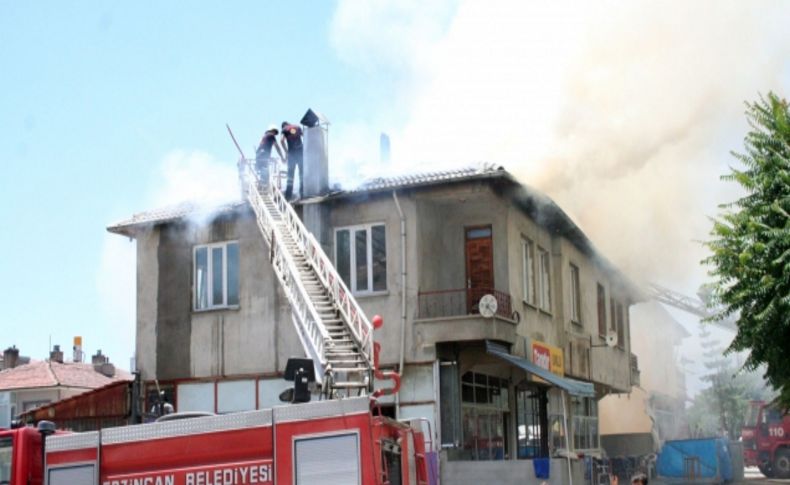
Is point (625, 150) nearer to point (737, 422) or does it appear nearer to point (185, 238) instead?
point (185, 238)

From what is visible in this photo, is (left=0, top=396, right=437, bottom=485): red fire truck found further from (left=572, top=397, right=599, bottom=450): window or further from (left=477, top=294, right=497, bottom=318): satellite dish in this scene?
(left=572, top=397, right=599, bottom=450): window

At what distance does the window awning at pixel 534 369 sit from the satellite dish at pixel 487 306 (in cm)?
66

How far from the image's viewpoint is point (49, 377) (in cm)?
4284

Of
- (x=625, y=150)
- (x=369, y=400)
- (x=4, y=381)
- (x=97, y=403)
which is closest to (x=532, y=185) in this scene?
(x=625, y=150)

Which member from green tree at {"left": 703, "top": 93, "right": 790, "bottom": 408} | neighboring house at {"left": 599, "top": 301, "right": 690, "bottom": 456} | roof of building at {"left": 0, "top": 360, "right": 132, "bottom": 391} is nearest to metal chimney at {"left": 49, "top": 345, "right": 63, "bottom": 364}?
roof of building at {"left": 0, "top": 360, "right": 132, "bottom": 391}

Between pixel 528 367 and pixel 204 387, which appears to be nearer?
pixel 528 367

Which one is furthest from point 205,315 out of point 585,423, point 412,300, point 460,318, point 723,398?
point 723,398

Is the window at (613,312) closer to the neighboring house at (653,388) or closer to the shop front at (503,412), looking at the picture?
the shop front at (503,412)

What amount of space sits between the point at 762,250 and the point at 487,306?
21.5 ft

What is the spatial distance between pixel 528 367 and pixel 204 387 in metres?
7.53

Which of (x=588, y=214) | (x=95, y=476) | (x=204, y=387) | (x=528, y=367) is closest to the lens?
(x=95, y=476)

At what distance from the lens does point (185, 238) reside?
25047 mm

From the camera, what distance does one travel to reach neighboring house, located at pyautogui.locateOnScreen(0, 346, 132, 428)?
137ft

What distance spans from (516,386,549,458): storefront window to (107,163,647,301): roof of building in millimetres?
4214
